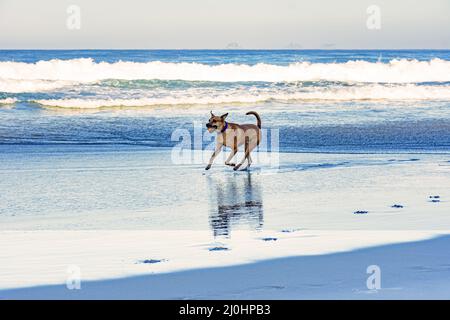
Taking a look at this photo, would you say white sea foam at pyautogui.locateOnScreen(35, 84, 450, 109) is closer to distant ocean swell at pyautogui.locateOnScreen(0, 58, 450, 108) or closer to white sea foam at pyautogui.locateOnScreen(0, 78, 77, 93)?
distant ocean swell at pyautogui.locateOnScreen(0, 58, 450, 108)

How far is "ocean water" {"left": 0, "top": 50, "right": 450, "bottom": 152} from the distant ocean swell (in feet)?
0.14

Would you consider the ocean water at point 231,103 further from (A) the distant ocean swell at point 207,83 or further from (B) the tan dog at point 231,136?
(B) the tan dog at point 231,136

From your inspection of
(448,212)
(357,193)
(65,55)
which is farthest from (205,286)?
(65,55)

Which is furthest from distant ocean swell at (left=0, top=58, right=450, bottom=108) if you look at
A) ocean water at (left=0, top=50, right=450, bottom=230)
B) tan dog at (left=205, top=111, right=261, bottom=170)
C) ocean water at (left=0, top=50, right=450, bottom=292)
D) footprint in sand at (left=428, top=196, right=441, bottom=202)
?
footprint in sand at (left=428, top=196, right=441, bottom=202)

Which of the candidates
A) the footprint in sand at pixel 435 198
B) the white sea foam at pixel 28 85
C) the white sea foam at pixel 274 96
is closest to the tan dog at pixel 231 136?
the footprint in sand at pixel 435 198

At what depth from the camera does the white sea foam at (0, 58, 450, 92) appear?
110 ft

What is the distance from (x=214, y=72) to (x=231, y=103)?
10786mm

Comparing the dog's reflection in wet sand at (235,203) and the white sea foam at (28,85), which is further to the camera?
the white sea foam at (28,85)

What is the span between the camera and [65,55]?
2201 inches

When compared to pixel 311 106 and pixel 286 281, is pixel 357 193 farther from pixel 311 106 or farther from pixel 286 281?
pixel 311 106

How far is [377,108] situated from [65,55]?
36.3m

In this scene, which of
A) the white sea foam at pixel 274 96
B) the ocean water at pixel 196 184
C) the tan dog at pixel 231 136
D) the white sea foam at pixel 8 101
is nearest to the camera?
the ocean water at pixel 196 184

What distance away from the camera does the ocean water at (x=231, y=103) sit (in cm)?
1573

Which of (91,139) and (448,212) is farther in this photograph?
(91,139)
